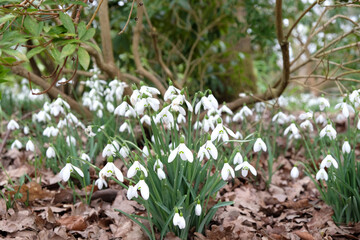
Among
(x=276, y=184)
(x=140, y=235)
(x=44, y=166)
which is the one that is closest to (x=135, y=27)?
(x=44, y=166)

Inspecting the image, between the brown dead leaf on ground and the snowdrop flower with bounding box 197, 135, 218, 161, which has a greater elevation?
the snowdrop flower with bounding box 197, 135, 218, 161

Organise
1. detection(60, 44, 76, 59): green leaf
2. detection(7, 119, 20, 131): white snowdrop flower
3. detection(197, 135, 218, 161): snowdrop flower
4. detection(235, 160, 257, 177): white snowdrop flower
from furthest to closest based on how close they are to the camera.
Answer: detection(7, 119, 20, 131): white snowdrop flower
detection(235, 160, 257, 177): white snowdrop flower
detection(197, 135, 218, 161): snowdrop flower
detection(60, 44, 76, 59): green leaf

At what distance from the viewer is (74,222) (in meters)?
1.98

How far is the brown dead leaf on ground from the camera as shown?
1968 mm

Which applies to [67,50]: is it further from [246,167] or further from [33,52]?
[246,167]

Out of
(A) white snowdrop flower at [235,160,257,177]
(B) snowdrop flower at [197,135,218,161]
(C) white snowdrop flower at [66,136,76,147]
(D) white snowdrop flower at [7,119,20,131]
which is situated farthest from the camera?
(D) white snowdrop flower at [7,119,20,131]

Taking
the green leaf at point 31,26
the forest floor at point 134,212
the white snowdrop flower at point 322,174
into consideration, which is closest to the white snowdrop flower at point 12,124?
the forest floor at point 134,212

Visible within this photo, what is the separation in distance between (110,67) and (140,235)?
1792 millimetres

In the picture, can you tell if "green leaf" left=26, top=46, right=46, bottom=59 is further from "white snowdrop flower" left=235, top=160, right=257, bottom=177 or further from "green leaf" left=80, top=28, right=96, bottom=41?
"white snowdrop flower" left=235, top=160, right=257, bottom=177

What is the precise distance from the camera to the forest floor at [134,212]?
1.91 m

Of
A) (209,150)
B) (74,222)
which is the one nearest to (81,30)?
(209,150)

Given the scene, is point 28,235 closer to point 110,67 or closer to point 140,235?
point 140,235

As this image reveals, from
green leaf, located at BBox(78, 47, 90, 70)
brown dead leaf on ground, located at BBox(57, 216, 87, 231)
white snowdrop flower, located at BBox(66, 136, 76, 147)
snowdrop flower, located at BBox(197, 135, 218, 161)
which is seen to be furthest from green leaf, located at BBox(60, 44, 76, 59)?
white snowdrop flower, located at BBox(66, 136, 76, 147)

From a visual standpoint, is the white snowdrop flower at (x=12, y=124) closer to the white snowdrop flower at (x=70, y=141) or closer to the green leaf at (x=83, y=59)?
the white snowdrop flower at (x=70, y=141)
